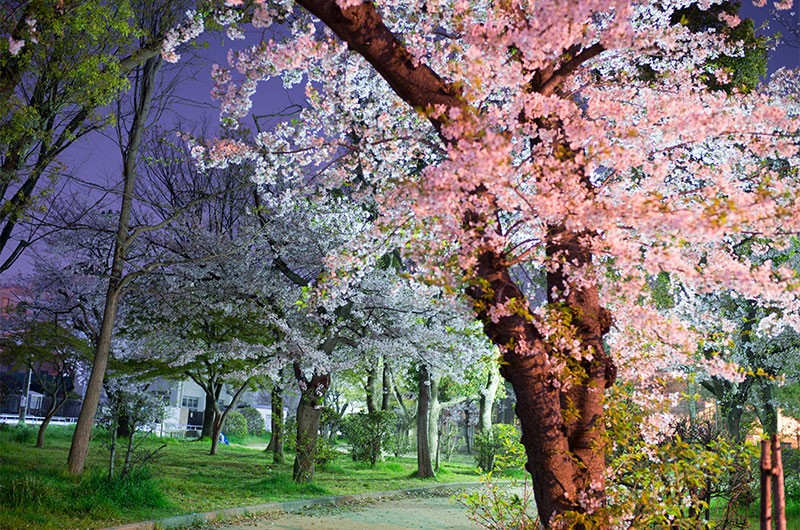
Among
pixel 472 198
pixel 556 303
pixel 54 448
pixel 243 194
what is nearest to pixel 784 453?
pixel 556 303

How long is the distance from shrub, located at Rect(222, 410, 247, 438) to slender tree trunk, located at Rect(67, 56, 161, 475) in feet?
73.2

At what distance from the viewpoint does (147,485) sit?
8969 mm

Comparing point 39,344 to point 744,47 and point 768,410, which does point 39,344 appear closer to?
point 744,47

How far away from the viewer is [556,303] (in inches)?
185

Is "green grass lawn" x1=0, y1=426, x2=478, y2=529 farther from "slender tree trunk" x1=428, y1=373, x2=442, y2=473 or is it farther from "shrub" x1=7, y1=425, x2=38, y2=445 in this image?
"slender tree trunk" x1=428, y1=373, x2=442, y2=473

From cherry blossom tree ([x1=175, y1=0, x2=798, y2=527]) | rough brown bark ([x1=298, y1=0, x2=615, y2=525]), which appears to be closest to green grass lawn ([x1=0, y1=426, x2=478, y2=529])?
cherry blossom tree ([x1=175, y1=0, x2=798, y2=527])

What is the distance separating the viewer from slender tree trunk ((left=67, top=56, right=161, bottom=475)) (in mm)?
10117

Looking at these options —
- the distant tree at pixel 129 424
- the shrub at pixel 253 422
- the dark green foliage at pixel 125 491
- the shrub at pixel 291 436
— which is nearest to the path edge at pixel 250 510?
the dark green foliage at pixel 125 491

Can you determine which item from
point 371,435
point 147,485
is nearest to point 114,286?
point 147,485

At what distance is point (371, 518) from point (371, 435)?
10.1 metres

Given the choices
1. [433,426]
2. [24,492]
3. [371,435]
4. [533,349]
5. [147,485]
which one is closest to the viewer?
[533,349]

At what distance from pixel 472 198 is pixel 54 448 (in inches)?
679

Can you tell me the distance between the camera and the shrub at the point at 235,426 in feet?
107

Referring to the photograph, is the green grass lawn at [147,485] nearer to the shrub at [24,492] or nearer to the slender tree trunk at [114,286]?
the shrub at [24,492]
